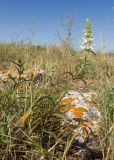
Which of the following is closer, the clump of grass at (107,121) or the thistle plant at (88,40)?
the clump of grass at (107,121)

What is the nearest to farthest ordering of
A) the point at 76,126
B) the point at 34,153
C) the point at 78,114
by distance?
the point at 34,153, the point at 76,126, the point at 78,114

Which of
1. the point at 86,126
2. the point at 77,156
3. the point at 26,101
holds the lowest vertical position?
the point at 77,156

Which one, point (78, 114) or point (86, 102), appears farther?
point (86, 102)

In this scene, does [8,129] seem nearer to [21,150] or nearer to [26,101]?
[21,150]

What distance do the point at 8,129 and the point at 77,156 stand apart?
614 mm

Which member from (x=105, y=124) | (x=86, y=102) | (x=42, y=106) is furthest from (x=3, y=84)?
(x=105, y=124)

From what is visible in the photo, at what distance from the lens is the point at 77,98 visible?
3.37 meters

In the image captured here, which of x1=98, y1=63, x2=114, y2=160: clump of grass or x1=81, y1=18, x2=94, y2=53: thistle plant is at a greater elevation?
x1=81, y1=18, x2=94, y2=53: thistle plant

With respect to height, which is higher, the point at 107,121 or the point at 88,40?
the point at 88,40

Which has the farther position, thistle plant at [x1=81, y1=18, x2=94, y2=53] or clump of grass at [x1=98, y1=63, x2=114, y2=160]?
thistle plant at [x1=81, y1=18, x2=94, y2=53]

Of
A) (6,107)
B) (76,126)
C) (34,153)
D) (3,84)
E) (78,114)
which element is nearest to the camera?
(34,153)

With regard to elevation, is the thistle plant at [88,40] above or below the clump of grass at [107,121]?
above

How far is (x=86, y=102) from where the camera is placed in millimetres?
3348

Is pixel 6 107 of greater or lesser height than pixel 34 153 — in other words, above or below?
above
